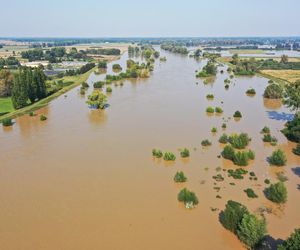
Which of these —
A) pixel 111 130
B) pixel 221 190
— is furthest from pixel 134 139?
pixel 221 190

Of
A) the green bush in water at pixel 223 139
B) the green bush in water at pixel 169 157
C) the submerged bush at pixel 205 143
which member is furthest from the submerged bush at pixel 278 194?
the green bush in water at pixel 223 139

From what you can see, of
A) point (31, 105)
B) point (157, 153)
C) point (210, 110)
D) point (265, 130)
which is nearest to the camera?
point (157, 153)

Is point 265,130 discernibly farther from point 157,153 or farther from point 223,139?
point 157,153

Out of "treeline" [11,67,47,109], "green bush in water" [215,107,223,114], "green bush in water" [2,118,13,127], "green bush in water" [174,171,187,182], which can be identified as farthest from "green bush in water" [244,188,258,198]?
"treeline" [11,67,47,109]

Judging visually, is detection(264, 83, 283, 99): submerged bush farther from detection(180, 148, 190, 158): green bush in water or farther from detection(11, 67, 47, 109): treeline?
detection(11, 67, 47, 109): treeline

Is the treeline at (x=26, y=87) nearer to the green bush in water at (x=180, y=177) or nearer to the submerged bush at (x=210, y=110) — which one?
the submerged bush at (x=210, y=110)

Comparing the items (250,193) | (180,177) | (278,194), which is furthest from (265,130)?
(278,194)
